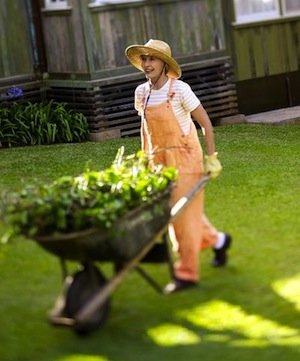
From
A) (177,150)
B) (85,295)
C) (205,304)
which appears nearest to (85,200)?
(85,295)

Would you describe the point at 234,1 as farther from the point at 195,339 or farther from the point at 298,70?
the point at 195,339

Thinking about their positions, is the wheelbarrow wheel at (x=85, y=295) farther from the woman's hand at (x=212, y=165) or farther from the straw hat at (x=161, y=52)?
the straw hat at (x=161, y=52)

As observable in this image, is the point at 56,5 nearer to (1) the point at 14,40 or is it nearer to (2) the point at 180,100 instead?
(1) the point at 14,40

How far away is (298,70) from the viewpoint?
20.0 m

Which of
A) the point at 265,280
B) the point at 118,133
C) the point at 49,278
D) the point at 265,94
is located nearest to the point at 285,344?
the point at 265,280

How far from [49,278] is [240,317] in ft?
5.71

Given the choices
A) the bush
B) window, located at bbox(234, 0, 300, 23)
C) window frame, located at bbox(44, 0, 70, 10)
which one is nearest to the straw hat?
the bush

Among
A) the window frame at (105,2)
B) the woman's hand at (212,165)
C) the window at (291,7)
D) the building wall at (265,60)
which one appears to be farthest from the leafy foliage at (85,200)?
the window at (291,7)

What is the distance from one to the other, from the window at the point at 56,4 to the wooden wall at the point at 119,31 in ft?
0.28

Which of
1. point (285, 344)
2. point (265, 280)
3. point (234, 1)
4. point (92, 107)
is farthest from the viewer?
point (234, 1)

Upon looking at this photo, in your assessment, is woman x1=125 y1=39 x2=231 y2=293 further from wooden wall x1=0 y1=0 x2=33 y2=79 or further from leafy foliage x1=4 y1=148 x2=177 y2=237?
wooden wall x1=0 y1=0 x2=33 y2=79

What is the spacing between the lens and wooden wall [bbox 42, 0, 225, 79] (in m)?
16.9

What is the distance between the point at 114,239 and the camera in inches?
297

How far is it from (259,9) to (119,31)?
3.37 m
